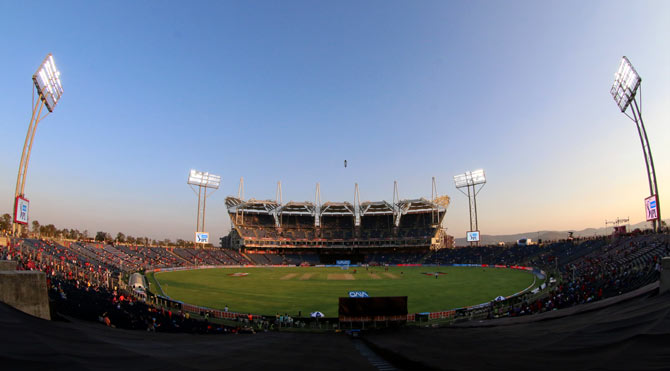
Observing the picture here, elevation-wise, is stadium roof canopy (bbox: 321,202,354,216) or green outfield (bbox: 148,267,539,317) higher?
stadium roof canopy (bbox: 321,202,354,216)

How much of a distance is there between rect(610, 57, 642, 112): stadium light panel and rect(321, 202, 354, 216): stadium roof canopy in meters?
82.4

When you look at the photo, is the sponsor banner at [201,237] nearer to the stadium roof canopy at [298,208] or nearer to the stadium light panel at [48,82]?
the stadium roof canopy at [298,208]

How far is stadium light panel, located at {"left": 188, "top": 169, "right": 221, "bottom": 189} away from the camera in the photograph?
9603 cm

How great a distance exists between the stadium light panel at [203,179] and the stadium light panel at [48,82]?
61146mm

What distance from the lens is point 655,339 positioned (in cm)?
613

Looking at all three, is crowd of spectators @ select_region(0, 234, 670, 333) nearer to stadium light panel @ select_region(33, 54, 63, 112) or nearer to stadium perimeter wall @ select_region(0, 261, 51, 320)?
stadium perimeter wall @ select_region(0, 261, 51, 320)

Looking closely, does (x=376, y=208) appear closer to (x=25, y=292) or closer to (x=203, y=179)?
(x=203, y=179)

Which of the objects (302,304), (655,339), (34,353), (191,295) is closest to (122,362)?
(34,353)

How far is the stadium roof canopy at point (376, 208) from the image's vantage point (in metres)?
115

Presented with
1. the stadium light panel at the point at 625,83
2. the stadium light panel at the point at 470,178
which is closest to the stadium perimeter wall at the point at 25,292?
the stadium light panel at the point at 625,83

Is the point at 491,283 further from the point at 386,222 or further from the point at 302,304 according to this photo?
the point at 386,222

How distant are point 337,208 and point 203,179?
47.2 m

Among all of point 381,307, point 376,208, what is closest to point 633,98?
point 381,307

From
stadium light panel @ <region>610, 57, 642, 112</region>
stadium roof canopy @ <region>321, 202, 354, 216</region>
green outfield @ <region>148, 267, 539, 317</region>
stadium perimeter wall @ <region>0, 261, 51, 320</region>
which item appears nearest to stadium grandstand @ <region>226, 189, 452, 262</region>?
stadium roof canopy @ <region>321, 202, 354, 216</region>
